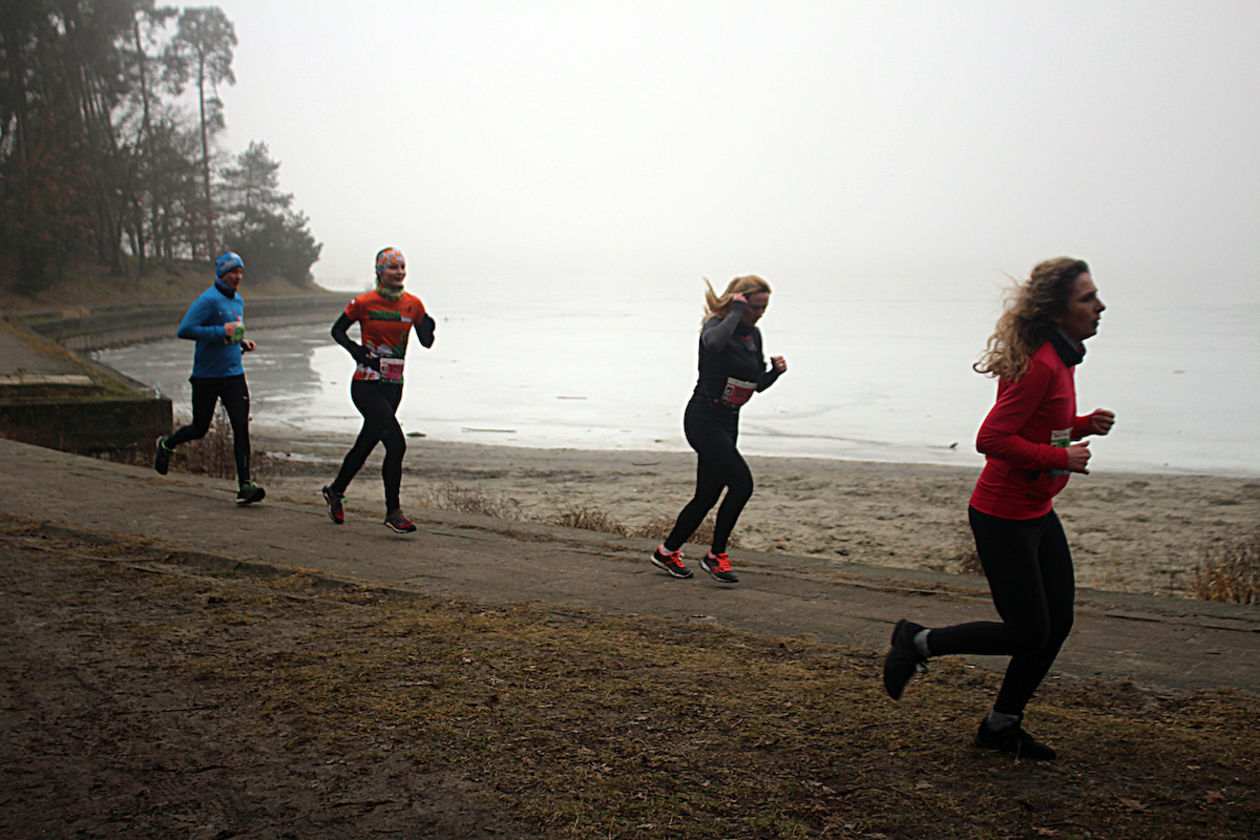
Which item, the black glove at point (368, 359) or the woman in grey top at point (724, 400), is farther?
the black glove at point (368, 359)

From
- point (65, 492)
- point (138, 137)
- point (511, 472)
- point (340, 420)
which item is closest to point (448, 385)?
point (340, 420)

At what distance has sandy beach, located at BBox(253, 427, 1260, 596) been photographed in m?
9.34

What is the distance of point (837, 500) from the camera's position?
12367mm

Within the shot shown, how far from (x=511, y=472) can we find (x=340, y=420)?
7542 mm

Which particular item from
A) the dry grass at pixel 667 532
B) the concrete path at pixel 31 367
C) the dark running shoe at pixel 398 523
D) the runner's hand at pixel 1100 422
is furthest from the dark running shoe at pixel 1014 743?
the concrete path at pixel 31 367

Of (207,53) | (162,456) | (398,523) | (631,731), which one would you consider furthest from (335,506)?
(207,53)

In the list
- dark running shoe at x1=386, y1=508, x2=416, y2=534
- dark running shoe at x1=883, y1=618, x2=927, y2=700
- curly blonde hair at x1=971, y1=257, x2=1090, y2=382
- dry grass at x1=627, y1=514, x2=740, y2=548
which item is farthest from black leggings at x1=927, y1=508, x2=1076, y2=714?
dark running shoe at x1=386, y1=508, x2=416, y2=534

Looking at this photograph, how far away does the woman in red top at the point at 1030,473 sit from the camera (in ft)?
11.7

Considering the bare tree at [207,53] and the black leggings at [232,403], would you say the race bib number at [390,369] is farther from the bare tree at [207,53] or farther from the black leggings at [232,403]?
the bare tree at [207,53]

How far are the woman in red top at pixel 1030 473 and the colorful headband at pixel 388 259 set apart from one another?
5059mm

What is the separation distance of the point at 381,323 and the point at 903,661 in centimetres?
494

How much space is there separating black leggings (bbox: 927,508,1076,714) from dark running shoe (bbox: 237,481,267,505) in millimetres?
6433

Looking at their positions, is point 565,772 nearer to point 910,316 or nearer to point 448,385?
point 448,385

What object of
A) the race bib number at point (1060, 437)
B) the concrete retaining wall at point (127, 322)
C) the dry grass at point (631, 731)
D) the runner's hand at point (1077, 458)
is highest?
the concrete retaining wall at point (127, 322)
